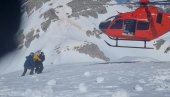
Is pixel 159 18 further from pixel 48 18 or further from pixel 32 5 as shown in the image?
pixel 32 5

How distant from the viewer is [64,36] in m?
46.4

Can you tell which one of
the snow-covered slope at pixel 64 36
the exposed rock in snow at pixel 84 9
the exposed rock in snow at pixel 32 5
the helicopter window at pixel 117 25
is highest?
the exposed rock in snow at pixel 32 5

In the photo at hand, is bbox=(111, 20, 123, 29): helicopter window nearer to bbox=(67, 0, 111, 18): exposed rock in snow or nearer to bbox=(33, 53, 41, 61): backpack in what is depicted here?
bbox=(33, 53, 41, 61): backpack

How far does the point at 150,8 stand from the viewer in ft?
70.9

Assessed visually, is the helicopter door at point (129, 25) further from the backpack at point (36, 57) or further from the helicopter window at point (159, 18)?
the backpack at point (36, 57)

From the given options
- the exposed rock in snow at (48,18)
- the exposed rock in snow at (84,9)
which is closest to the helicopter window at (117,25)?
the exposed rock in snow at (48,18)

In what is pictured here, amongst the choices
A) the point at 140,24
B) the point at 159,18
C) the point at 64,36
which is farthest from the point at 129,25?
the point at 64,36

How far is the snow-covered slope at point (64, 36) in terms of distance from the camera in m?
42.7

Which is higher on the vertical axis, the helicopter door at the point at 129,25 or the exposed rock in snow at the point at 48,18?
the helicopter door at the point at 129,25

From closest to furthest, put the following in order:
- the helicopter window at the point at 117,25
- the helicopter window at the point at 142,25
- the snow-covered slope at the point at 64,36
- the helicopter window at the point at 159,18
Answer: the helicopter window at the point at 159,18 → the helicopter window at the point at 142,25 → the helicopter window at the point at 117,25 → the snow-covered slope at the point at 64,36

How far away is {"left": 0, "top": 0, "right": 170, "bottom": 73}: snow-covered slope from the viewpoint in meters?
42.7

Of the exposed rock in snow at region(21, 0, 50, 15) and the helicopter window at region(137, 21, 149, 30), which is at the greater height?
the exposed rock in snow at region(21, 0, 50, 15)

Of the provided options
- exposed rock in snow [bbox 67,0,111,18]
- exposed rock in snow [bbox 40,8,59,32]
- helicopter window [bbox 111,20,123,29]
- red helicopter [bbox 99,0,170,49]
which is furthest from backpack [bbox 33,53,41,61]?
exposed rock in snow [bbox 67,0,111,18]

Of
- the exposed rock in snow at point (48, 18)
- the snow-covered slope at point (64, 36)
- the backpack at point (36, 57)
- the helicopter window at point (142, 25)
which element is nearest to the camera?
the helicopter window at point (142, 25)
